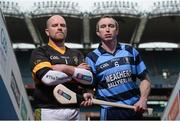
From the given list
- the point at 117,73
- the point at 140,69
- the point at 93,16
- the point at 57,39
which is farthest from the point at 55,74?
the point at 93,16

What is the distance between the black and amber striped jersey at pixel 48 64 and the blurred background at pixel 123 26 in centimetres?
1911

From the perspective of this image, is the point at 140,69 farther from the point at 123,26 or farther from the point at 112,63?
the point at 123,26

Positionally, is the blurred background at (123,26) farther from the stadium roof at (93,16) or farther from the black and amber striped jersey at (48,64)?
the black and amber striped jersey at (48,64)

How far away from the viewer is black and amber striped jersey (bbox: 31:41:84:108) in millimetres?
2555

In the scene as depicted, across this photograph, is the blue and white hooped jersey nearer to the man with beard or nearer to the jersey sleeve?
the jersey sleeve

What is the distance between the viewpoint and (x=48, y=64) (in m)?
2.58

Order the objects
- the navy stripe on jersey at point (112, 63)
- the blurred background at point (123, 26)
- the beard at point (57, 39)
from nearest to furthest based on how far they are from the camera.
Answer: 1. the beard at point (57, 39)
2. the navy stripe on jersey at point (112, 63)
3. the blurred background at point (123, 26)

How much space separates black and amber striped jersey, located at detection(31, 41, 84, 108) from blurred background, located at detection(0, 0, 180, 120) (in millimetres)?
19106

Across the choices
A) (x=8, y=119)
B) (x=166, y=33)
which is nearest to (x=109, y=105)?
(x=8, y=119)

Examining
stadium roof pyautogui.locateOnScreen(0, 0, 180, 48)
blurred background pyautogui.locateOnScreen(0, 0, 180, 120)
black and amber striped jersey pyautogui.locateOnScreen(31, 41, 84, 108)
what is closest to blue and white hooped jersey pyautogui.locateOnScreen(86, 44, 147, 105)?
black and amber striped jersey pyautogui.locateOnScreen(31, 41, 84, 108)

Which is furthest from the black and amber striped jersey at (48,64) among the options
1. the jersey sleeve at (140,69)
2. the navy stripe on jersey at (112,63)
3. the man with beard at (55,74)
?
the jersey sleeve at (140,69)

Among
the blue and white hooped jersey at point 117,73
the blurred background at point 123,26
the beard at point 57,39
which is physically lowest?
the blurred background at point 123,26

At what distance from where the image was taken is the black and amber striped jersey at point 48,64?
2.55 m

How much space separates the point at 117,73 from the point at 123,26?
69.2ft
